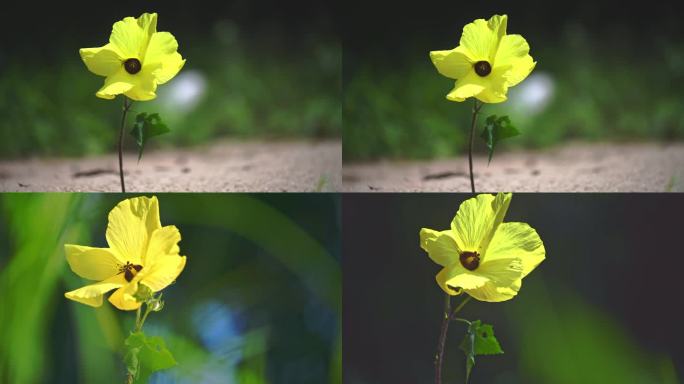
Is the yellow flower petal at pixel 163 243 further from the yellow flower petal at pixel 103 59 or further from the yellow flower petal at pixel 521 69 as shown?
the yellow flower petal at pixel 521 69

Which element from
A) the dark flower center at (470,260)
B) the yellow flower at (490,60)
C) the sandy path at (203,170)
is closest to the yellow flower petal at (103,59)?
the sandy path at (203,170)

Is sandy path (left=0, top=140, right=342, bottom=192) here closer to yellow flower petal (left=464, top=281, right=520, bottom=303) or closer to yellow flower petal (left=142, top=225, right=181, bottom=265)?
yellow flower petal (left=142, top=225, right=181, bottom=265)

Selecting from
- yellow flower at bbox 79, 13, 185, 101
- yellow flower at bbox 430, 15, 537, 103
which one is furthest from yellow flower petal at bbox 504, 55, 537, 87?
yellow flower at bbox 79, 13, 185, 101

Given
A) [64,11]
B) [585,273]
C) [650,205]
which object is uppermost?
[64,11]

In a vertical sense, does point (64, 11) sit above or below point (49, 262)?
above

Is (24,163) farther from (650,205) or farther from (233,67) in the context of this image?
(650,205)

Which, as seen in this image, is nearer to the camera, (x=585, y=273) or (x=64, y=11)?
(x=585, y=273)

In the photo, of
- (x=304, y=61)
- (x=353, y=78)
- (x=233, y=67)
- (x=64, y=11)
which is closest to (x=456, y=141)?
(x=353, y=78)
